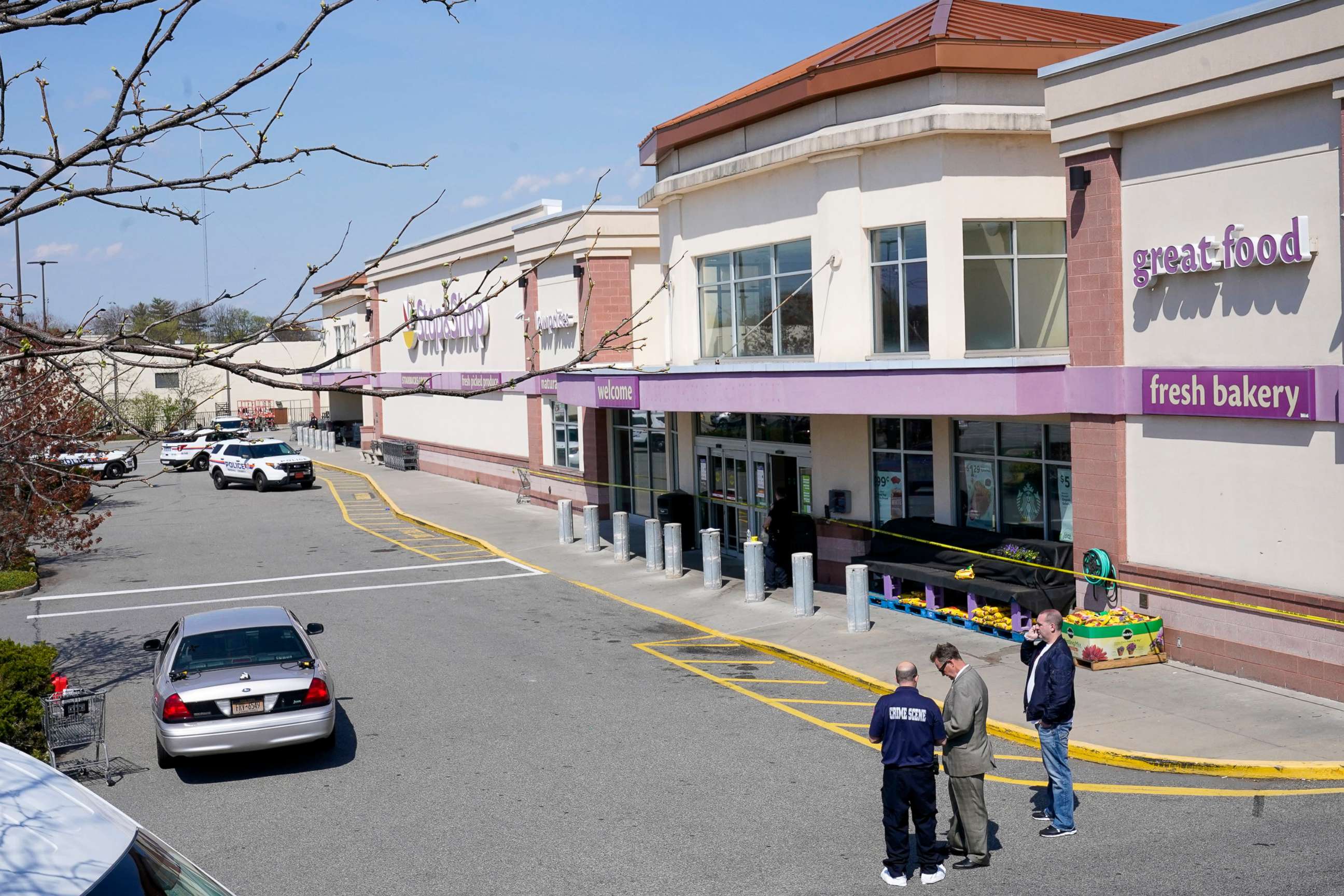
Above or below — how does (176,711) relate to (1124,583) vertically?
below

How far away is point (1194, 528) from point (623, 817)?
8.15m

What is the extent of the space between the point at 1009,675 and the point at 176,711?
9.54m

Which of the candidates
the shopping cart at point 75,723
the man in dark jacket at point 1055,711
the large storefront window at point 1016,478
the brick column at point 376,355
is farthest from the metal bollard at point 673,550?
the brick column at point 376,355

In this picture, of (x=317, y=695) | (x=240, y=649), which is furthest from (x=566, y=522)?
(x=317, y=695)

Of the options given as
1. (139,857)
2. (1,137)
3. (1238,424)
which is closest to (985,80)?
(1238,424)

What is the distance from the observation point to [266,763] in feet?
40.2

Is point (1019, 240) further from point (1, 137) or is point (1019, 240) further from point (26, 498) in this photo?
point (26, 498)

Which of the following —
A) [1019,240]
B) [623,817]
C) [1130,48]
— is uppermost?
[1130,48]

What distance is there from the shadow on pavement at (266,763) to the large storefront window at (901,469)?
10240mm

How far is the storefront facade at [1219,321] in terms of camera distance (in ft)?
41.8

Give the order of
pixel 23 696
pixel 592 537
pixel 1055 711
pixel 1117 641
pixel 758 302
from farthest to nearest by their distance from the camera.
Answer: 1. pixel 592 537
2. pixel 758 302
3. pixel 1117 641
4. pixel 23 696
5. pixel 1055 711

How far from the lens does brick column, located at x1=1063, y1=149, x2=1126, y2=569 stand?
49.7 feet

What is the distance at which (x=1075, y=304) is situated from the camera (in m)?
15.7

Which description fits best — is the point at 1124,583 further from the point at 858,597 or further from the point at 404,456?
the point at 404,456
